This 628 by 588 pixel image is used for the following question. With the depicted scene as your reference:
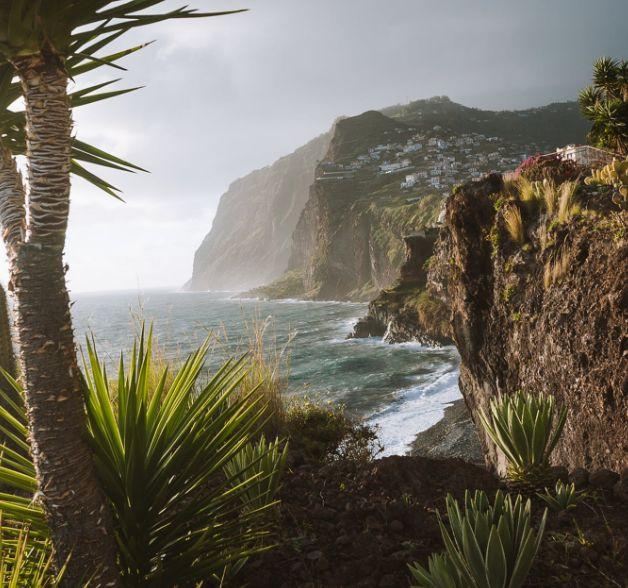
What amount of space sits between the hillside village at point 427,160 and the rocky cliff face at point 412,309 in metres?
36.4

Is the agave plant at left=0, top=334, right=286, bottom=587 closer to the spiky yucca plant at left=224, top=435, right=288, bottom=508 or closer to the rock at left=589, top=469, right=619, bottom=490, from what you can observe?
the spiky yucca plant at left=224, top=435, right=288, bottom=508

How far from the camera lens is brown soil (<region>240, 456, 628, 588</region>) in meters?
1.82

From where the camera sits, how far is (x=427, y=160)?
8156 cm

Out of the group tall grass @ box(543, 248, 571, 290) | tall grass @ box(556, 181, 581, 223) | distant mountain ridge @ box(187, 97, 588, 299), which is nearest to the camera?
tall grass @ box(543, 248, 571, 290)

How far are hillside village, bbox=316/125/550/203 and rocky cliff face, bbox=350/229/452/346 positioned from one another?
1434 inches

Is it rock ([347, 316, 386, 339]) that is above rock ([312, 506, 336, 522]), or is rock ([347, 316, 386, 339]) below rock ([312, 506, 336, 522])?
below

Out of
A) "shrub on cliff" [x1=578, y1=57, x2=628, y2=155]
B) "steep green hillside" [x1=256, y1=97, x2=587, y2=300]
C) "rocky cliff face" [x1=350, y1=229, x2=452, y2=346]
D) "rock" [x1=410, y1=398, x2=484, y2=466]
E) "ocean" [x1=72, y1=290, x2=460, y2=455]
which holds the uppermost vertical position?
"steep green hillside" [x1=256, y1=97, x2=587, y2=300]

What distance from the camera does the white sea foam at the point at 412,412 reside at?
11320 mm

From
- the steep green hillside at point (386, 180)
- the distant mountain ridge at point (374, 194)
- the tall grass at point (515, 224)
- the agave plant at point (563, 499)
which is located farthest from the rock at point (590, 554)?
the distant mountain ridge at point (374, 194)

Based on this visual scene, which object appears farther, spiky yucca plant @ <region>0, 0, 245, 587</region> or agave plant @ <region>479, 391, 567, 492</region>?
agave plant @ <region>479, 391, 567, 492</region>

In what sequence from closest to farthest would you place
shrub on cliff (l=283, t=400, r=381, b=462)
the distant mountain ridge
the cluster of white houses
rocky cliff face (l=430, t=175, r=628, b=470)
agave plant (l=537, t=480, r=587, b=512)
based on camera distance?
agave plant (l=537, t=480, r=587, b=512) → rocky cliff face (l=430, t=175, r=628, b=470) → shrub on cliff (l=283, t=400, r=381, b=462) → the distant mountain ridge → the cluster of white houses

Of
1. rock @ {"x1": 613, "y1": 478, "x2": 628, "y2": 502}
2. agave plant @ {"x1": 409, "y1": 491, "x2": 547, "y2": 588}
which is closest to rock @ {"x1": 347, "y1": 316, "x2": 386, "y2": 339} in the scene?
rock @ {"x1": 613, "y1": 478, "x2": 628, "y2": 502}

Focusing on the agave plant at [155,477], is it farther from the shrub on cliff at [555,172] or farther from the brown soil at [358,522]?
the shrub on cliff at [555,172]

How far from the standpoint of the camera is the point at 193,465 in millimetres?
1592
